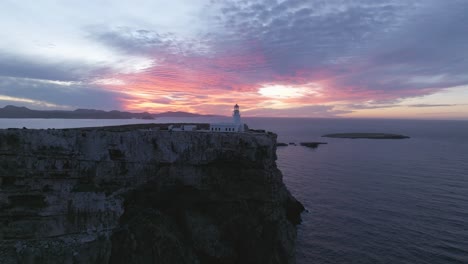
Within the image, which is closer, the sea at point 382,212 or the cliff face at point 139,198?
the cliff face at point 139,198

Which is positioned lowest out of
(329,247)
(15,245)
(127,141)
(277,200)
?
(329,247)

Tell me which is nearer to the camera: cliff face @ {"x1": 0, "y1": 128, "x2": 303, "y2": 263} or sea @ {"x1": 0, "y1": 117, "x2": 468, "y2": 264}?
cliff face @ {"x1": 0, "y1": 128, "x2": 303, "y2": 263}

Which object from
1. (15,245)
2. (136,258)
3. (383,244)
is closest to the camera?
(15,245)

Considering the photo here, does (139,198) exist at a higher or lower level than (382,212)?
higher

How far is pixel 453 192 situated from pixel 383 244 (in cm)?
2403

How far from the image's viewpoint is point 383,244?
27.9 meters

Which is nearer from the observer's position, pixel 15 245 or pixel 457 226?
pixel 15 245

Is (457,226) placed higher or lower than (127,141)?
lower

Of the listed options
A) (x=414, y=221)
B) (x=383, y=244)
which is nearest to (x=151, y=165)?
(x=383, y=244)

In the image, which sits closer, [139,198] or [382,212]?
[139,198]

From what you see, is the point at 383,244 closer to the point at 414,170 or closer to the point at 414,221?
the point at 414,221

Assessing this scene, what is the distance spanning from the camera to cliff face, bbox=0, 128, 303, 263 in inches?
816

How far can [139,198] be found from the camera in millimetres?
24000

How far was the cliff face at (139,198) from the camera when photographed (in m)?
20.7
